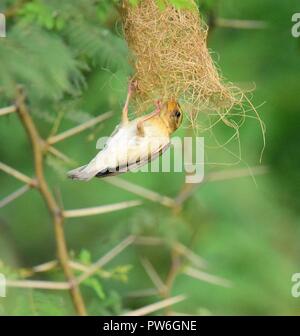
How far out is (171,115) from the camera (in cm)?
259

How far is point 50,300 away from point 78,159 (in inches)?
38.8

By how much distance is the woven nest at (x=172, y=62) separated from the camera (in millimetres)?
2594

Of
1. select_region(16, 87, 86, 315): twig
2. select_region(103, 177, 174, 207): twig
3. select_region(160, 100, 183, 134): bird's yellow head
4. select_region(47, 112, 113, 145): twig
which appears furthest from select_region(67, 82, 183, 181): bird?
select_region(103, 177, 174, 207): twig

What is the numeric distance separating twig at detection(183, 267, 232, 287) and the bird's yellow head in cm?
109

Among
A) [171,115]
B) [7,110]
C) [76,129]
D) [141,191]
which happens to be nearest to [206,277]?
[141,191]

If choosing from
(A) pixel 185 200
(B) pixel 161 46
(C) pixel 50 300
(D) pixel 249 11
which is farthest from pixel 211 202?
(B) pixel 161 46

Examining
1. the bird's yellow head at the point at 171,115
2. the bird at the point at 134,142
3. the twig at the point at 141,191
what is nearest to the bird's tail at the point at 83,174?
the bird at the point at 134,142

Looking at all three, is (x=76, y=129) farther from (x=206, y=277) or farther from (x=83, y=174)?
(x=206, y=277)

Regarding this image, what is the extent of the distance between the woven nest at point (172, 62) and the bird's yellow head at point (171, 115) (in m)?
0.03

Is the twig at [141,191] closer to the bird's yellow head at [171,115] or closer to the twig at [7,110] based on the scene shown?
the twig at [7,110]

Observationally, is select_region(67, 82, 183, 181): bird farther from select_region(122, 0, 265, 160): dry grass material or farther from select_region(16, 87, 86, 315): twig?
select_region(16, 87, 86, 315): twig

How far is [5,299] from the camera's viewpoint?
3209 millimetres

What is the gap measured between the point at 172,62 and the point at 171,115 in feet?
0.48

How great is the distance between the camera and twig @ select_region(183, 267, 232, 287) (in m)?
3.62
